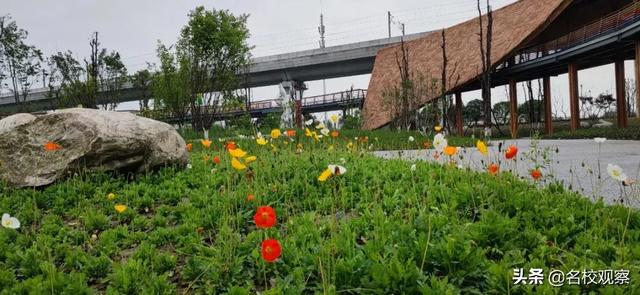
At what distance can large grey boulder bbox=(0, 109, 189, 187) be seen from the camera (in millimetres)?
4746

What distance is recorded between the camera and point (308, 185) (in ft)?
13.6

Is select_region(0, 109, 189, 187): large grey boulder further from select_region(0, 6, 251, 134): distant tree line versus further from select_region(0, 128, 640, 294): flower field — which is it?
select_region(0, 6, 251, 134): distant tree line

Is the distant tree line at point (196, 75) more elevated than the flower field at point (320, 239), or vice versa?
the distant tree line at point (196, 75)

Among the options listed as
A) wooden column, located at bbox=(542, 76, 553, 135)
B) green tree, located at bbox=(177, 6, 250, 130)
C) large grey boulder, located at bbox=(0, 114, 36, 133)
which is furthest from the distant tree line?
wooden column, located at bbox=(542, 76, 553, 135)

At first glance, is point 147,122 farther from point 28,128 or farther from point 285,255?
point 285,255

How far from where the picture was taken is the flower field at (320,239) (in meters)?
2.19

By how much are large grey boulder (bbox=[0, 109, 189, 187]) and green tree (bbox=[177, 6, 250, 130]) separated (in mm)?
10311

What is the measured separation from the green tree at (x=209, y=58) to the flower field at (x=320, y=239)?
1202cm

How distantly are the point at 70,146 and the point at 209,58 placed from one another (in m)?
13.6

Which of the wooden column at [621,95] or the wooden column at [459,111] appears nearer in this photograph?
the wooden column at [621,95]

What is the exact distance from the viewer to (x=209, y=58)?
699 inches

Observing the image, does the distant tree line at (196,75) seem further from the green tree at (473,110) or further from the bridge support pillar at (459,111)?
the green tree at (473,110)

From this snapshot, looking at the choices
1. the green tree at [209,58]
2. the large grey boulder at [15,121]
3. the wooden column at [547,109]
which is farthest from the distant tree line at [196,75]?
the wooden column at [547,109]

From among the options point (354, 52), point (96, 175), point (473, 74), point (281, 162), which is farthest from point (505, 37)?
point (96, 175)
